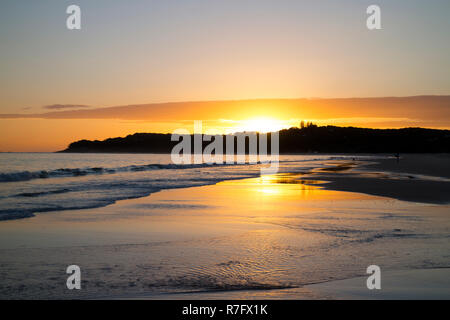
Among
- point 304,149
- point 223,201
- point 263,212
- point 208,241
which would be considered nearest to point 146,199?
point 223,201

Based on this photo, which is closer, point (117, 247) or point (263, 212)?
point (117, 247)

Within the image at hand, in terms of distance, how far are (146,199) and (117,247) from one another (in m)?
8.62

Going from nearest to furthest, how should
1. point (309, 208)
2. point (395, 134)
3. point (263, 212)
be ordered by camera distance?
point (263, 212) < point (309, 208) < point (395, 134)

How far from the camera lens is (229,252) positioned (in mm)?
7344

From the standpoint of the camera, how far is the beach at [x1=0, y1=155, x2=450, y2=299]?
5344 mm

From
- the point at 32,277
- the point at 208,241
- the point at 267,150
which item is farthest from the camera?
the point at 267,150

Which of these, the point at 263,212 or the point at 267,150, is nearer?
the point at 263,212

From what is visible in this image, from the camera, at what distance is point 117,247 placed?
773 centimetres

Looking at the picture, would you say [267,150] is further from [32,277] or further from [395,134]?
[32,277]

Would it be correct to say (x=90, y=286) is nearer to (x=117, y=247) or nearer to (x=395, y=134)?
(x=117, y=247)

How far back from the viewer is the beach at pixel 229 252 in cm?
534

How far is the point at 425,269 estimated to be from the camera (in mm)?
6105

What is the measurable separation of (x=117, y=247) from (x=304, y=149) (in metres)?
182

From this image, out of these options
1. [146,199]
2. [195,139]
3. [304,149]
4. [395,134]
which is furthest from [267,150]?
[146,199]
